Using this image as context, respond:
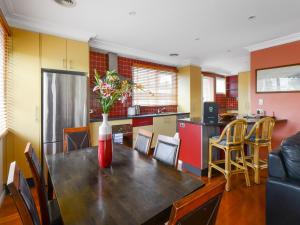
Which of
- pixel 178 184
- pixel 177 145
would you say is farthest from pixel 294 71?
pixel 178 184

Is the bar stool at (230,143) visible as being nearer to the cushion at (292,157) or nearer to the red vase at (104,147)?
the cushion at (292,157)

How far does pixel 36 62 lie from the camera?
2.65m

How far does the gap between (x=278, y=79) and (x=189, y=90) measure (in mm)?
2163

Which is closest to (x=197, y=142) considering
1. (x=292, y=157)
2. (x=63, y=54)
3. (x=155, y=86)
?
(x=292, y=157)

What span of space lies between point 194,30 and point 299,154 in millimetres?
2359

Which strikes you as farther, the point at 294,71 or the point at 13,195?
the point at 294,71

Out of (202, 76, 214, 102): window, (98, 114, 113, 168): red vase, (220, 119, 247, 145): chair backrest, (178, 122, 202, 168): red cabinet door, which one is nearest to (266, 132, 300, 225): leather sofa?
(220, 119, 247, 145): chair backrest

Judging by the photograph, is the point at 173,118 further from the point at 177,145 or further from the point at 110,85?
the point at 110,85

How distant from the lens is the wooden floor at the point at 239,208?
1.87m

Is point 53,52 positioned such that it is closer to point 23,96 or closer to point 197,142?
point 23,96

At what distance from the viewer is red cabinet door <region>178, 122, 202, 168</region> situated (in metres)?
2.94

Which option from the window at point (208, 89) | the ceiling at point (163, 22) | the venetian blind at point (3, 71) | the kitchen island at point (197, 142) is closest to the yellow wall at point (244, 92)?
the window at point (208, 89)

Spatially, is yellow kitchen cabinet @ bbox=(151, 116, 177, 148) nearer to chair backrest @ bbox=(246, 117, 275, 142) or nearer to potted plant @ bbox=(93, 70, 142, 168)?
chair backrest @ bbox=(246, 117, 275, 142)

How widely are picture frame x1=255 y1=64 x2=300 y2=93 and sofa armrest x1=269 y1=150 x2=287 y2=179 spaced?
7.50 feet
